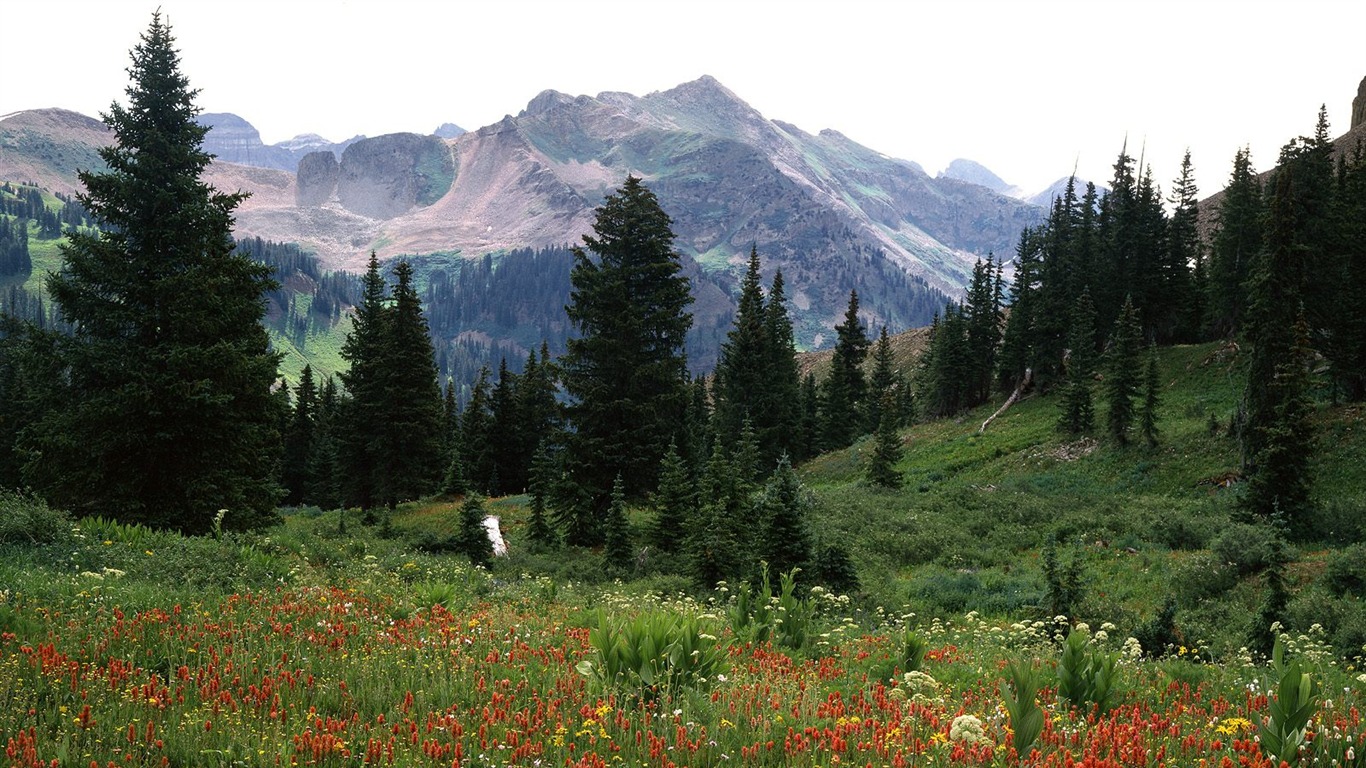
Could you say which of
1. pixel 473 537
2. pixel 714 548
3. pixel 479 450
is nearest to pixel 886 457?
pixel 714 548

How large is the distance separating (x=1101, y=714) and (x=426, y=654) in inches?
229

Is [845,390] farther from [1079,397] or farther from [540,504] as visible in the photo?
[540,504]

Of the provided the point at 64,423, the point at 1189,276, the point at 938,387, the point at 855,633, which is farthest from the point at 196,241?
the point at 1189,276

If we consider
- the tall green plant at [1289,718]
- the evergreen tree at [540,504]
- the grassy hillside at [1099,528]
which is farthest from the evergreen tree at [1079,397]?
the tall green plant at [1289,718]

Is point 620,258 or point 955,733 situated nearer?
point 955,733

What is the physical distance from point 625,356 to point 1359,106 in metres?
153

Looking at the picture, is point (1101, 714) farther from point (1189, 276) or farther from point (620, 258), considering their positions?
point (1189, 276)

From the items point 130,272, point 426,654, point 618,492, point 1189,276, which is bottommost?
point 618,492

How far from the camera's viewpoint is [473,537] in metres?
18.8

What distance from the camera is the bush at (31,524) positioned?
9.64 m

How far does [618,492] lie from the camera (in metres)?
20.1

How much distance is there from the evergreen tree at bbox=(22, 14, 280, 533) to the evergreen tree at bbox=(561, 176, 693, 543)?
33.2 ft

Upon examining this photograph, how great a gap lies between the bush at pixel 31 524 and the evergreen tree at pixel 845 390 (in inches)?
2250

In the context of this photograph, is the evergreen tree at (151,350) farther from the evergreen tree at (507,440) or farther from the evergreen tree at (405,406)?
the evergreen tree at (507,440)
